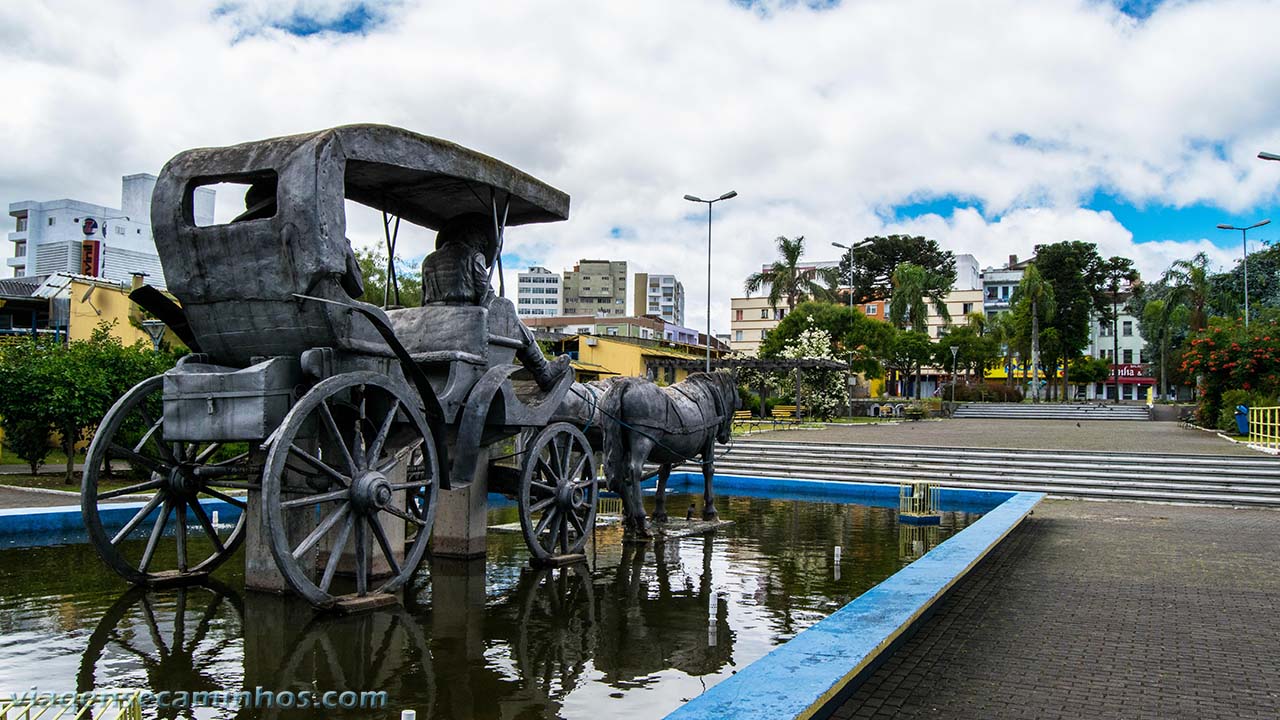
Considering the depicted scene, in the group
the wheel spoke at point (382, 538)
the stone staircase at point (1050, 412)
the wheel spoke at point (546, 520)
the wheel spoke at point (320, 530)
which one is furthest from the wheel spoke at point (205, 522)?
the stone staircase at point (1050, 412)

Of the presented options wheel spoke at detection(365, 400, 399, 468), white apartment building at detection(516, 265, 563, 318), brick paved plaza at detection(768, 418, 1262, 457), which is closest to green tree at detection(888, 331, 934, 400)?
brick paved plaza at detection(768, 418, 1262, 457)

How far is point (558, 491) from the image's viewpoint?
9664mm

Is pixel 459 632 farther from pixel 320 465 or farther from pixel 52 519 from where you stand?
pixel 52 519

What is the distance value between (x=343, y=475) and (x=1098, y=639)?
5553 millimetres

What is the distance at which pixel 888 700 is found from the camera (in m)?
5.32

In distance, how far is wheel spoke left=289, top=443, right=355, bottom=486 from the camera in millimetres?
6547

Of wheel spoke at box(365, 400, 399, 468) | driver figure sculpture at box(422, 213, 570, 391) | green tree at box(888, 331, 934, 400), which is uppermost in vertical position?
green tree at box(888, 331, 934, 400)

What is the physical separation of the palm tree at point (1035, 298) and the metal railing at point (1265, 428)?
123 ft

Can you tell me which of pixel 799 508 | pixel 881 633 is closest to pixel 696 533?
pixel 799 508

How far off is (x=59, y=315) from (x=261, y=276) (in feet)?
70.8

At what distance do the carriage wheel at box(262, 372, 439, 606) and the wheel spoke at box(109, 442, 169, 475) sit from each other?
99 centimetres

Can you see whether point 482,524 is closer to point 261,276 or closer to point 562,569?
point 562,569

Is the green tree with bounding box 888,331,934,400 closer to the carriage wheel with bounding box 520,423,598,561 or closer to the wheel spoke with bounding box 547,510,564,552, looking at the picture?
the carriage wheel with bounding box 520,423,598,561

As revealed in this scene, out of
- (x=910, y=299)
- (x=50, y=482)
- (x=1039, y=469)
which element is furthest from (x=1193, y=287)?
(x=50, y=482)
